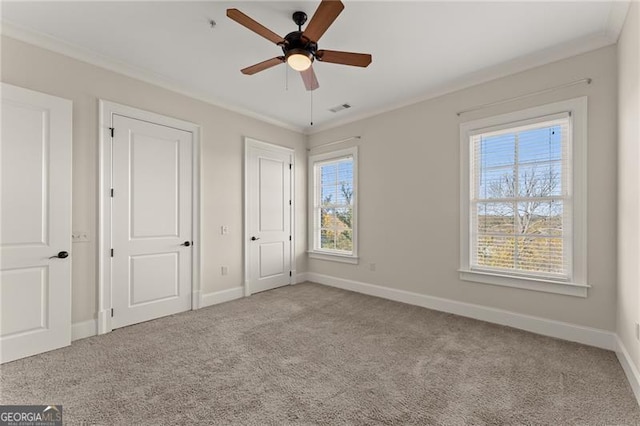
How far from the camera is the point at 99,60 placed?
3.08 m

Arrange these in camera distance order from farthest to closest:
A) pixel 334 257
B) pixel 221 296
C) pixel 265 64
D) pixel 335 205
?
1. pixel 335 205
2. pixel 334 257
3. pixel 221 296
4. pixel 265 64

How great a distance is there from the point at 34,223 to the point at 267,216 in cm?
283

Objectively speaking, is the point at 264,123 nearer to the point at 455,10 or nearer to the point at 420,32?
the point at 420,32

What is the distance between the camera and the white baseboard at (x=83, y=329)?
9.54 feet

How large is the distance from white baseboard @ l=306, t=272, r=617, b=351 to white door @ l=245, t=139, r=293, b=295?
1264 millimetres

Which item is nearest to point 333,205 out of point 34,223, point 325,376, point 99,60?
point 325,376

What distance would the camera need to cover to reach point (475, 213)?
141 inches

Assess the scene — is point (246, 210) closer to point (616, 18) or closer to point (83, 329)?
point (83, 329)

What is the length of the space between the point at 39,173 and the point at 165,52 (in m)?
1.66

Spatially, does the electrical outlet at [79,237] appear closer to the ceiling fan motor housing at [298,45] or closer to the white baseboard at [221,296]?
the white baseboard at [221,296]

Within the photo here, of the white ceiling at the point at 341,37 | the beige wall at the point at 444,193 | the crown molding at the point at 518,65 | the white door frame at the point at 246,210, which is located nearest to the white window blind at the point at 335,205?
the beige wall at the point at 444,193

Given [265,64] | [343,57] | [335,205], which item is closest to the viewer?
[343,57]

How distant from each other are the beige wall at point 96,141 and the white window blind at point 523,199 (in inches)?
128

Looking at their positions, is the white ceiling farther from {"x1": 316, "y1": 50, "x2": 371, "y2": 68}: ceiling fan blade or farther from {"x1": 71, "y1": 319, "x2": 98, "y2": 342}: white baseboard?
{"x1": 71, "y1": 319, "x2": 98, "y2": 342}: white baseboard
